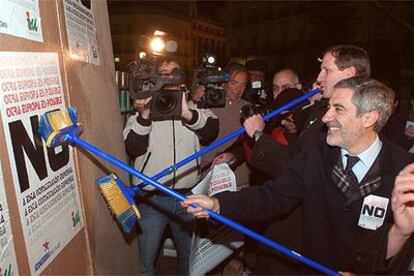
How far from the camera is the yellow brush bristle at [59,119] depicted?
175 cm

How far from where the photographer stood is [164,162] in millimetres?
3012

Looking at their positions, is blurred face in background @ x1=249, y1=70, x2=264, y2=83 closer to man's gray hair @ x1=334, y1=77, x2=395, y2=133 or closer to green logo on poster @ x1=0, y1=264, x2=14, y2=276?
man's gray hair @ x1=334, y1=77, x2=395, y2=133

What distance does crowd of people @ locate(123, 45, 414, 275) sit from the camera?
5.66 feet

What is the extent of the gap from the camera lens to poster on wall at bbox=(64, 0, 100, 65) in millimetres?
435

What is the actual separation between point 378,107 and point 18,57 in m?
1.73

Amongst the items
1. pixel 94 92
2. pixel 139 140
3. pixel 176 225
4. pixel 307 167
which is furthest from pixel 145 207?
pixel 307 167

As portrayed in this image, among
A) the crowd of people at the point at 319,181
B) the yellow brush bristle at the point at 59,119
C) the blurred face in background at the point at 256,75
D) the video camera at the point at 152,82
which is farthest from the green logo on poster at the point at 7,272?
the blurred face in background at the point at 256,75

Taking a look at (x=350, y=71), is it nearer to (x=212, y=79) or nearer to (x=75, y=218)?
(x=212, y=79)

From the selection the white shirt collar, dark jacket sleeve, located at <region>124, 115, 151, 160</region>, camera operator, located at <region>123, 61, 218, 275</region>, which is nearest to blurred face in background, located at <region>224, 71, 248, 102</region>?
camera operator, located at <region>123, 61, 218, 275</region>

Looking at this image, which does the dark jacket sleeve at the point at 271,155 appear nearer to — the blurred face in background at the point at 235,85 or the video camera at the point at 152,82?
the video camera at the point at 152,82

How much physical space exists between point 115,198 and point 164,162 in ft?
2.80

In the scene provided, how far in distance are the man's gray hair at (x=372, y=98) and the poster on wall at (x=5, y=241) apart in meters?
1.70

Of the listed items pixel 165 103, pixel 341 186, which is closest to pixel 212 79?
pixel 165 103

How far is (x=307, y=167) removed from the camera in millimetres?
2283
